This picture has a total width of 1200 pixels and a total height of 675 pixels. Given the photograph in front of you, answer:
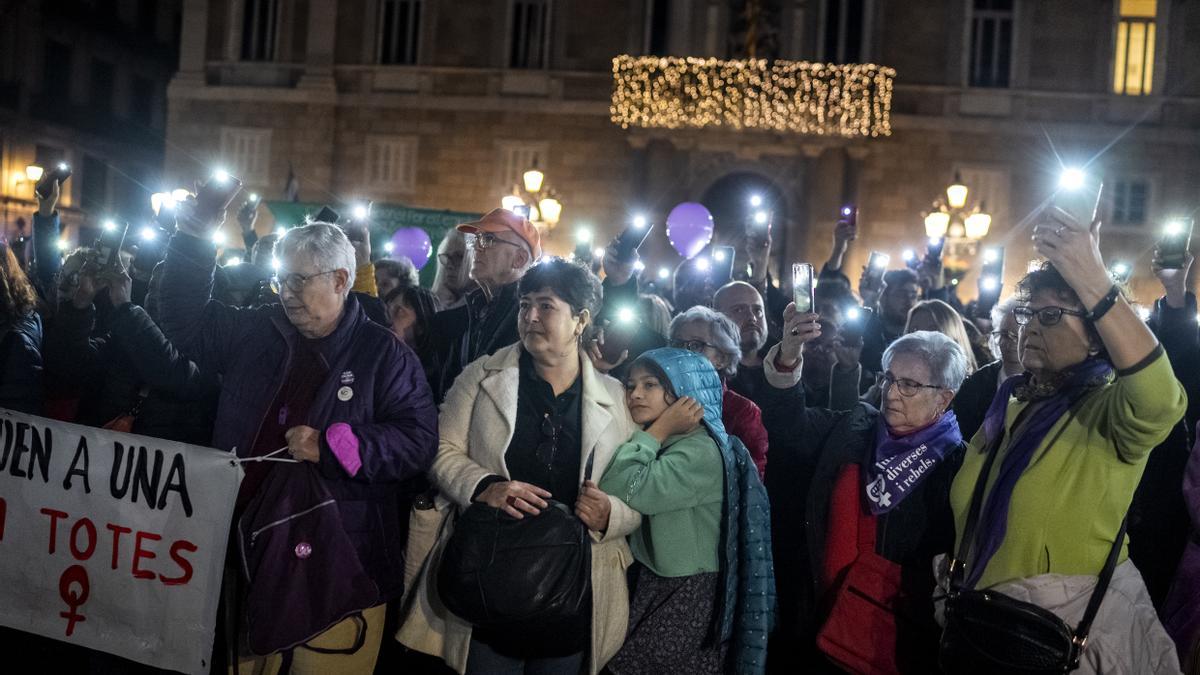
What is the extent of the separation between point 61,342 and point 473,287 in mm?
2240

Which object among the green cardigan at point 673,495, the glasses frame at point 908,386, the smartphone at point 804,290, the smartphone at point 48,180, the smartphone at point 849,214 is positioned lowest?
the green cardigan at point 673,495

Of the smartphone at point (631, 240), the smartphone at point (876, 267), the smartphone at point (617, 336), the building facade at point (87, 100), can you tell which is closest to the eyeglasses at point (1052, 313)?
the smartphone at point (617, 336)

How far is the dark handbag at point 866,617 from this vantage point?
13.0ft

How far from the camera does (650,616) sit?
4.05 meters

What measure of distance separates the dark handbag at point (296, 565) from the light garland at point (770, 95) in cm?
1829

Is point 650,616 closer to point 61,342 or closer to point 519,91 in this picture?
point 61,342

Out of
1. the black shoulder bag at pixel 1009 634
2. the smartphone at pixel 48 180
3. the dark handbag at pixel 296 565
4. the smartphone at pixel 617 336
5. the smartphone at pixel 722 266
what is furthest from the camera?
the smartphone at pixel 722 266

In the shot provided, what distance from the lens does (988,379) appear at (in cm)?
521

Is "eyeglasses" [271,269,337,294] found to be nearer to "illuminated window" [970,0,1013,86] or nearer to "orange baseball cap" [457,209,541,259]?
"orange baseball cap" [457,209,541,259]

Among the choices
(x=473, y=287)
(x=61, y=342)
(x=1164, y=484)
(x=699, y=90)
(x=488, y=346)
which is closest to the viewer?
(x=1164, y=484)

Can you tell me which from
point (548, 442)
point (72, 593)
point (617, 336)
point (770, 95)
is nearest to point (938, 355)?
point (617, 336)

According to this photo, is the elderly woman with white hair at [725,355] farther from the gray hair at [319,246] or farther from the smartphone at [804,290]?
the gray hair at [319,246]

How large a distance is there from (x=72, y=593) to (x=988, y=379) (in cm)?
417

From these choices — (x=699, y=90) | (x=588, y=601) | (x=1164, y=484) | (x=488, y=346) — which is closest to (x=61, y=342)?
(x=488, y=346)
